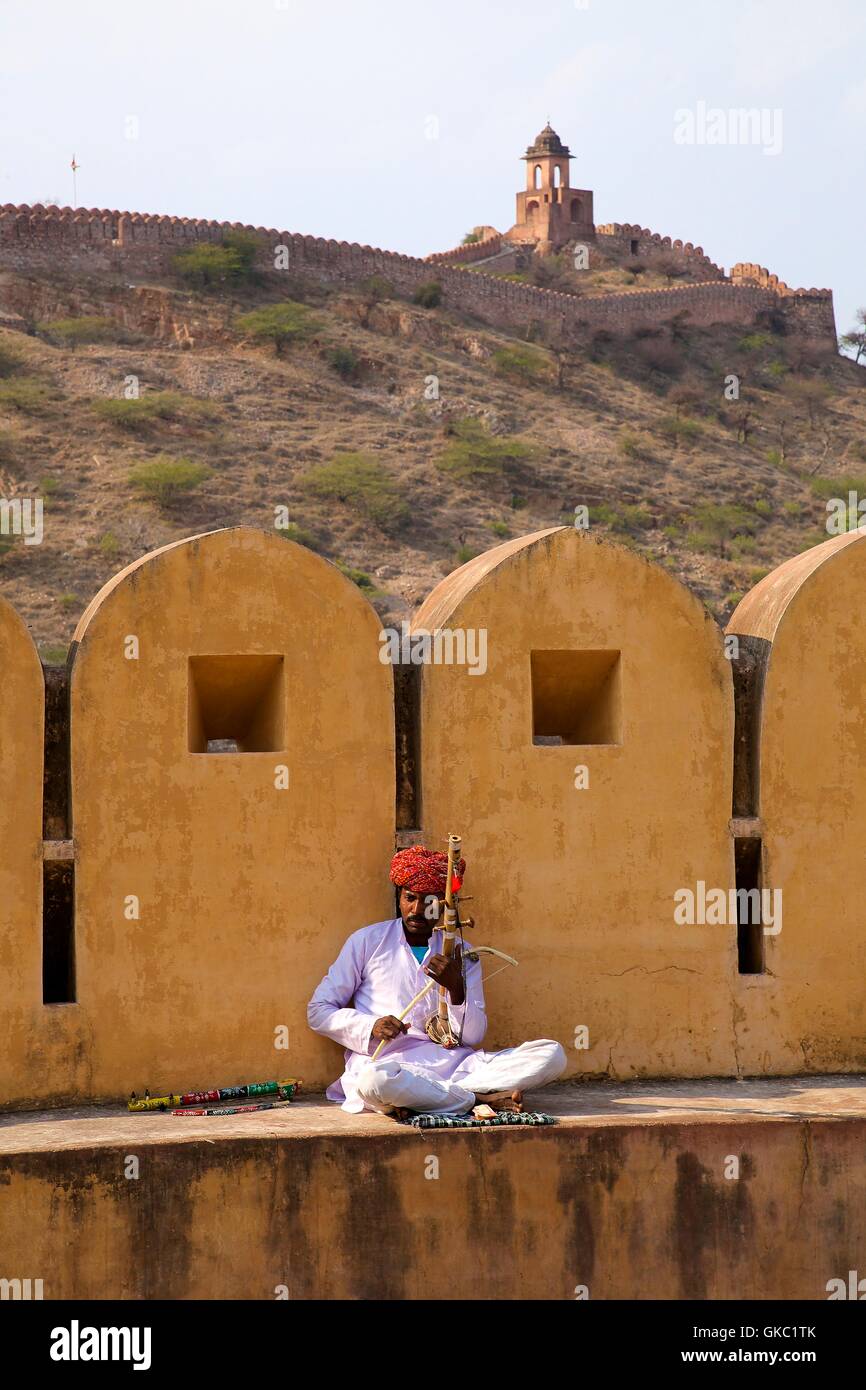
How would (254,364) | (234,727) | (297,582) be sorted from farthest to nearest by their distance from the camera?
(254,364), (234,727), (297,582)

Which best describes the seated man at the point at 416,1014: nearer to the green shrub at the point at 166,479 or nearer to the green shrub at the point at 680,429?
the green shrub at the point at 166,479

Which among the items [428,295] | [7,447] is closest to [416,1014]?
[7,447]

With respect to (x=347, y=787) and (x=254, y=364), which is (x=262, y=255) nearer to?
(x=254, y=364)

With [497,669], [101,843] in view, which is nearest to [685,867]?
[497,669]

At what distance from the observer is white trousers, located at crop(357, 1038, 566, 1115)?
5.68 metres

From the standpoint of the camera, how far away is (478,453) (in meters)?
37.3

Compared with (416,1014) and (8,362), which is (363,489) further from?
(416,1014)

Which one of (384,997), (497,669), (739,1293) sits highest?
(497,669)

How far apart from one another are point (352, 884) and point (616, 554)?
1.42 meters

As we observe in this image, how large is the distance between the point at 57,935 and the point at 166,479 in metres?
27.9

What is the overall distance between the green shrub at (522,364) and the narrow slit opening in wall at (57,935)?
3750 centimetres


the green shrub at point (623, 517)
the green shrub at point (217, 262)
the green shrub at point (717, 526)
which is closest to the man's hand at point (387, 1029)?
the green shrub at point (717, 526)

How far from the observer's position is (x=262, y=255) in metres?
42.6

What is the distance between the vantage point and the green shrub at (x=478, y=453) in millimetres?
36938
